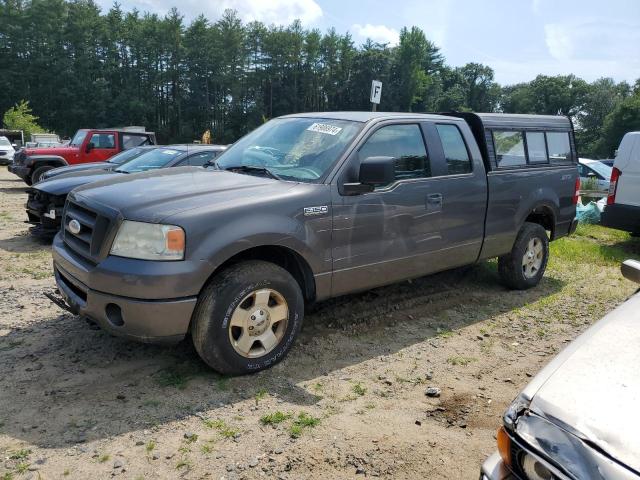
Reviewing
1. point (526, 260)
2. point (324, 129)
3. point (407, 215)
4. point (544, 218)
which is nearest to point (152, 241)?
point (324, 129)

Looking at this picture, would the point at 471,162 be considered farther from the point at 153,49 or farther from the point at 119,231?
the point at 153,49

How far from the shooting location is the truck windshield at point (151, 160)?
27.6 ft

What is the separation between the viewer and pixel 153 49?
70500mm

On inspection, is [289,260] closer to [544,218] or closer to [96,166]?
[544,218]

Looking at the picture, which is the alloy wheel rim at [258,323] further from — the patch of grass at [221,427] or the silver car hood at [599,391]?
the silver car hood at [599,391]

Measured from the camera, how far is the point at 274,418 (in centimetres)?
313

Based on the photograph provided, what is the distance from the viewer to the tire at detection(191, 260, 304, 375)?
10.9ft

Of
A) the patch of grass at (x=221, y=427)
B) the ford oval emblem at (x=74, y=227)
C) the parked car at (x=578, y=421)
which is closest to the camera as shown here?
the parked car at (x=578, y=421)

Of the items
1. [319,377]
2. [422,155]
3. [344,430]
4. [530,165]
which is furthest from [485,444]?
[530,165]

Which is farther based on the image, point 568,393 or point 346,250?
point 346,250

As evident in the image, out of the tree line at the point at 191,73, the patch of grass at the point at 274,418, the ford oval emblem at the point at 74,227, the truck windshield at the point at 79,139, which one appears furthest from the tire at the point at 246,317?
the tree line at the point at 191,73

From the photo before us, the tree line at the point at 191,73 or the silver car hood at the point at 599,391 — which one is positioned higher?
the tree line at the point at 191,73

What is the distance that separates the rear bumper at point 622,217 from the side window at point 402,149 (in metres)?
5.41

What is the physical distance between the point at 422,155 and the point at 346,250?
4.19 feet
